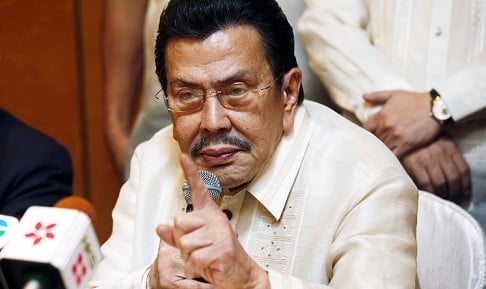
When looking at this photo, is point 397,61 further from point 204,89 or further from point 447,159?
point 204,89

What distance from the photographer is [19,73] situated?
9.57 feet

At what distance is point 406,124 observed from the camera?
1.79 m

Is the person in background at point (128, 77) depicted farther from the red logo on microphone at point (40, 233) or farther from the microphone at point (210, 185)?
the red logo on microphone at point (40, 233)

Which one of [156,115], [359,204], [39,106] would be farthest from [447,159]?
[39,106]

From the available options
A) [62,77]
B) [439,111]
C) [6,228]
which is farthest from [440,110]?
[62,77]

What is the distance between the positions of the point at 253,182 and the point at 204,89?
0.22 meters

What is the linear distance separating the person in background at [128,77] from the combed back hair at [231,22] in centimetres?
77

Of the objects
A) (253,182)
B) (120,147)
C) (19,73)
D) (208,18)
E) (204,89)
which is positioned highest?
(208,18)

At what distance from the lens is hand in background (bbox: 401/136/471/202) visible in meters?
1.81

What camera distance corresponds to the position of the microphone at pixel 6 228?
1.04 meters

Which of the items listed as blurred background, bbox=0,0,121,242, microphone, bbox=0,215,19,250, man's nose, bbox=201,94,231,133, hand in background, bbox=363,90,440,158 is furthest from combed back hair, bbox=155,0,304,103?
blurred background, bbox=0,0,121,242

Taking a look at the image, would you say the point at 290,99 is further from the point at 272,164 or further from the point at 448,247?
the point at 448,247

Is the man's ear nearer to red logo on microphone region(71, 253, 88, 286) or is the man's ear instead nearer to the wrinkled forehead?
the wrinkled forehead

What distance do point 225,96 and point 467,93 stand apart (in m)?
0.61
